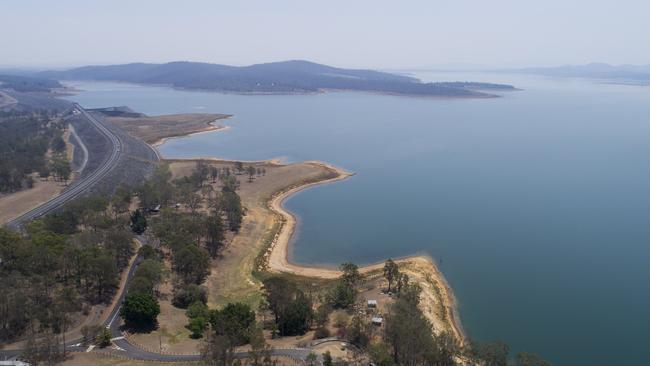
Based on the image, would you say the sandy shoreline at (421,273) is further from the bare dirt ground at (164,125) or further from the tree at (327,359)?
the bare dirt ground at (164,125)

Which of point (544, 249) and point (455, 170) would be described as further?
point (455, 170)

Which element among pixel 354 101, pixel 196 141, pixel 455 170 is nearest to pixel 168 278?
pixel 455 170

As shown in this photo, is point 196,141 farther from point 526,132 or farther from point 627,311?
point 627,311

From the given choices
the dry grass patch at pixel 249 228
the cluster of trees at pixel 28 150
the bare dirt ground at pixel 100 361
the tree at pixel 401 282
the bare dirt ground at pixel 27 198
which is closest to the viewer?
the bare dirt ground at pixel 100 361

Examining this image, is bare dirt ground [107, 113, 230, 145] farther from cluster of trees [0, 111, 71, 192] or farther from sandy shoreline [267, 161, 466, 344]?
sandy shoreline [267, 161, 466, 344]

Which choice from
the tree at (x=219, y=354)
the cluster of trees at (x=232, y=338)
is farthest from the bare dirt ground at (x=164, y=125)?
the tree at (x=219, y=354)

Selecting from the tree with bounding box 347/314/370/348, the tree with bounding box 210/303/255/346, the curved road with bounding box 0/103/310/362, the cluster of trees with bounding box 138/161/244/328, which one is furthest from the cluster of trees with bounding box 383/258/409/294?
the cluster of trees with bounding box 138/161/244/328

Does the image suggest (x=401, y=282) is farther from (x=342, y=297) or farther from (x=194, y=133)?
(x=194, y=133)
